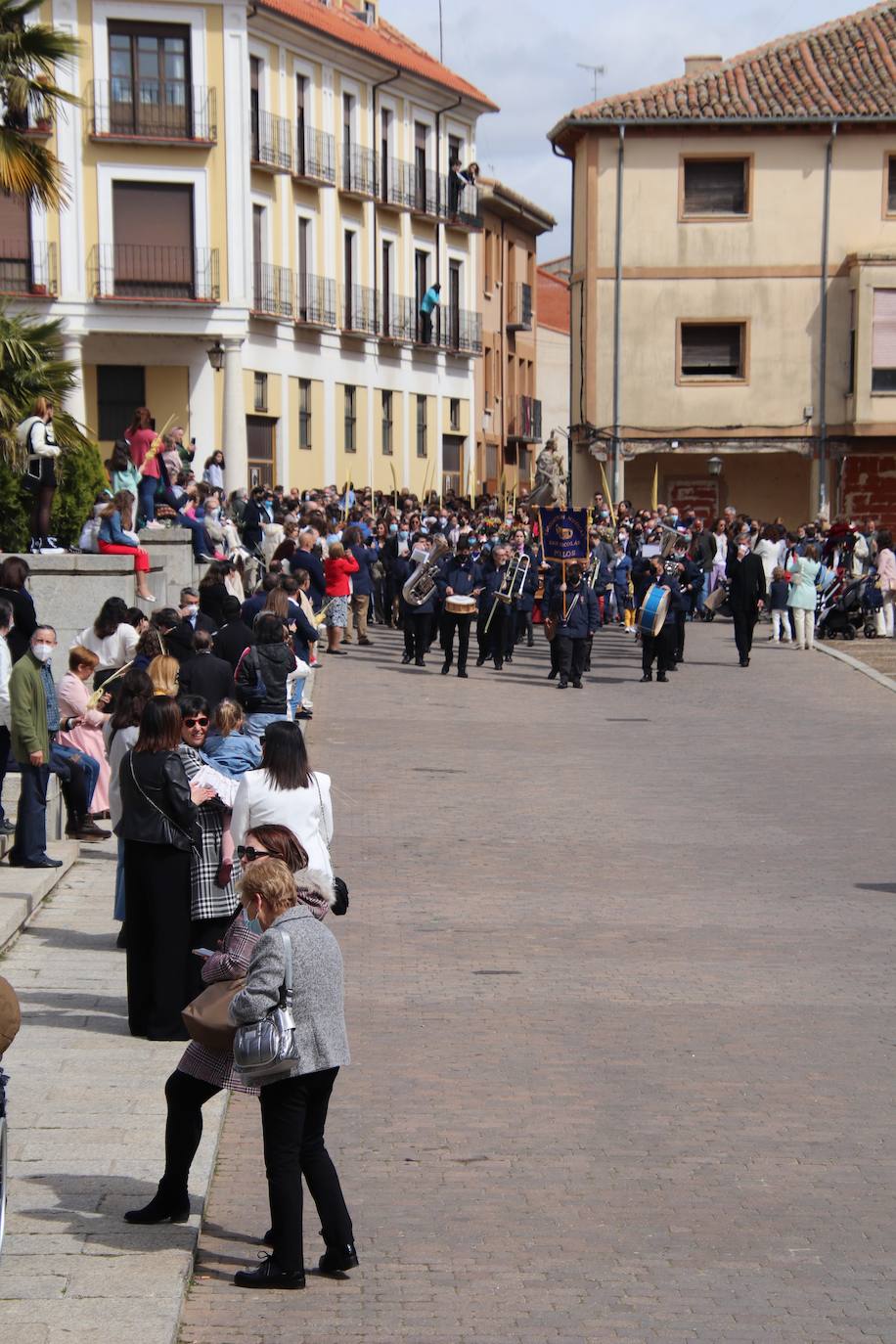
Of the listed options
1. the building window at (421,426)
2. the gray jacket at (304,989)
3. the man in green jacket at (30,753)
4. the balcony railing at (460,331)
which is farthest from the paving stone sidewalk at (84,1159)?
the balcony railing at (460,331)

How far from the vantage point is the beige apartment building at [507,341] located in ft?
199

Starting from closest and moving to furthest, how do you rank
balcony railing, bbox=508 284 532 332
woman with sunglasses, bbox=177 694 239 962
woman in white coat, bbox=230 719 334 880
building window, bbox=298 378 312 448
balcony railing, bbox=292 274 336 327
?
woman in white coat, bbox=230 719 334 880, woman with sunglasses, bbox=177 694 239 962, balcony railing, bbox=292 274 336 327, building window, bbox=298 378 312 448, balcony railing, bbox=508 284 532 332

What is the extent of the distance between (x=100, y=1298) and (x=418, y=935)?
18.8ft

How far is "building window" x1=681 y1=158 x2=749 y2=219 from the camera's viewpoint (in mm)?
44344

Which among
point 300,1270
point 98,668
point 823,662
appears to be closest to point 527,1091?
point 300,1270

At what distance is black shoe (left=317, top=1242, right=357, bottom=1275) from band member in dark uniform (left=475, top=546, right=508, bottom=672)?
21.1 metres

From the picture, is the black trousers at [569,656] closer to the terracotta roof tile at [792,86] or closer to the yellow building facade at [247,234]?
the yellow building facade at [247,234]

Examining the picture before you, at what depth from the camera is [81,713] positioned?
14.3 m

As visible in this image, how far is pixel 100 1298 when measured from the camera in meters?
5.80

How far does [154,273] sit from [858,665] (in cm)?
2226

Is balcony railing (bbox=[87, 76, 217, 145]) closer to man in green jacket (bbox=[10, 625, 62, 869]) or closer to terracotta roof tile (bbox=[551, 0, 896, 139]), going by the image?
terracotta roof tile (bbox=[551, 0, 896, 139])

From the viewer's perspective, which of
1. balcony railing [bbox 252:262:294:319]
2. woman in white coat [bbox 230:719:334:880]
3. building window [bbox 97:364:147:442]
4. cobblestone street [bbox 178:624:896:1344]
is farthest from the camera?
balcony railing [bbox 252:262:294:319]

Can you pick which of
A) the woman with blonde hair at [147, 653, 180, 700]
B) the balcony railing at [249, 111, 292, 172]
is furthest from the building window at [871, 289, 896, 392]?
the woman with blonde hair at [147, 653, 180, 700]

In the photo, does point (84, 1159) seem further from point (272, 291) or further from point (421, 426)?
point (421, 426)
